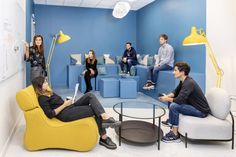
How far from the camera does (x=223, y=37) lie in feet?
15.4

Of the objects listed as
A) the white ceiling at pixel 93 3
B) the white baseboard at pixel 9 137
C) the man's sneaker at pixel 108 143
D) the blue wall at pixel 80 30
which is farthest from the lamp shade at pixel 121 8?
the man's sneaker at pixel 108 143

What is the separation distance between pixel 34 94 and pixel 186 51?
394 centimetres

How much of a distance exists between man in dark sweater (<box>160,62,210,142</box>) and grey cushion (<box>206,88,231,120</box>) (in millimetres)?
106

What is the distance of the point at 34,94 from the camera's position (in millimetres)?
2967

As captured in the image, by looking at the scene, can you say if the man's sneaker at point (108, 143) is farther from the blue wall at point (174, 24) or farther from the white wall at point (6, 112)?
the blue wall at point (174, 24)

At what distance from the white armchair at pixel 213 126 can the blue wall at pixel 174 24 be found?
6.62 ft

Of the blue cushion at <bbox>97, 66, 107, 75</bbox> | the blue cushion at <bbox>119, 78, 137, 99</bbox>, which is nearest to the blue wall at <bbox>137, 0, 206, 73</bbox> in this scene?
the blue cushion at <bbox>119, 78, 137, 99</bbox>

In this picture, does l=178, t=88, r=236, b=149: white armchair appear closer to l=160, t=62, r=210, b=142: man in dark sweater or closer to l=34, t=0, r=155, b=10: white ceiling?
l=160, t=62, r=210, b=142: man in dark sweater

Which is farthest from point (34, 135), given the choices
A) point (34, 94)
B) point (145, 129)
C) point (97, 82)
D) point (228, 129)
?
point (97, 82)

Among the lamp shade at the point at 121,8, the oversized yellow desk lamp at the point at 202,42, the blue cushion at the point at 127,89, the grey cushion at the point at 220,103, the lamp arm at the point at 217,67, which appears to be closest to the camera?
the grey cushion at the point at 220,103

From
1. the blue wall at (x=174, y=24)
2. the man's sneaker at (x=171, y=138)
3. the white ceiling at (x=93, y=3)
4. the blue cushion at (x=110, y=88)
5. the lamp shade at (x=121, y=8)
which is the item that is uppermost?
the white ceiling at (x=93, y=3)

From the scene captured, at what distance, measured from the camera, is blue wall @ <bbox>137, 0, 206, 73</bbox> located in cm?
524

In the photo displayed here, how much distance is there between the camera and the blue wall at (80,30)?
331 inches

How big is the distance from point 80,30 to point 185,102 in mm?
6268
